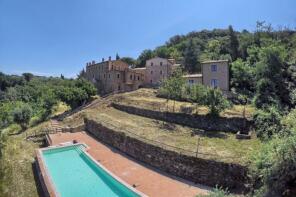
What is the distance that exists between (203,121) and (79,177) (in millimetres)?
14635

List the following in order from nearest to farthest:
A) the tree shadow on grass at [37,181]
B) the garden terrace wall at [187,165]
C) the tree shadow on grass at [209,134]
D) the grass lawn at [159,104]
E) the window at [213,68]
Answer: the garden terrace wall at [187,165] → the tree shadow on grass at [37,181] → the tree shadow on grass at [209,134] → the grass lawn at [159,104] → the window at [213,68]

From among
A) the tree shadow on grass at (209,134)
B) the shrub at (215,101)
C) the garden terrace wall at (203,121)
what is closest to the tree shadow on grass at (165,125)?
the garden terrace wall at (203,121)

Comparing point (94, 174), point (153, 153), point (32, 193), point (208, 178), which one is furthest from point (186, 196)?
point (32, 193)

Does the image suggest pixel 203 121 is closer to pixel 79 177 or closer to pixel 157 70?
Result: pixel 79 177

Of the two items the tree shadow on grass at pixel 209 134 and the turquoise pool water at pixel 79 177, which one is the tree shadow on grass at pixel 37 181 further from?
the tree shadow on grass at pixel 209 134

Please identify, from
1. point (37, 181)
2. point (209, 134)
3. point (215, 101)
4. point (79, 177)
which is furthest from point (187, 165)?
point (215, 101)

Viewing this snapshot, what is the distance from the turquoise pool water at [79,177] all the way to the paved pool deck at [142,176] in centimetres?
77

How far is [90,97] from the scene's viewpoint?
160 ft

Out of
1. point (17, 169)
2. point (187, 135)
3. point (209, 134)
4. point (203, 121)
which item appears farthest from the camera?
point (203, 121)

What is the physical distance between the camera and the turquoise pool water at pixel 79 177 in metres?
14.8

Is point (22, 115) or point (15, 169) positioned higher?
point (22, 115)

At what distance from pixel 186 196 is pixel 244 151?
6206 mm

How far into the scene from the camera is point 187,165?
659 inches

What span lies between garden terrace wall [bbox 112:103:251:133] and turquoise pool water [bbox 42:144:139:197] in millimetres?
11530
